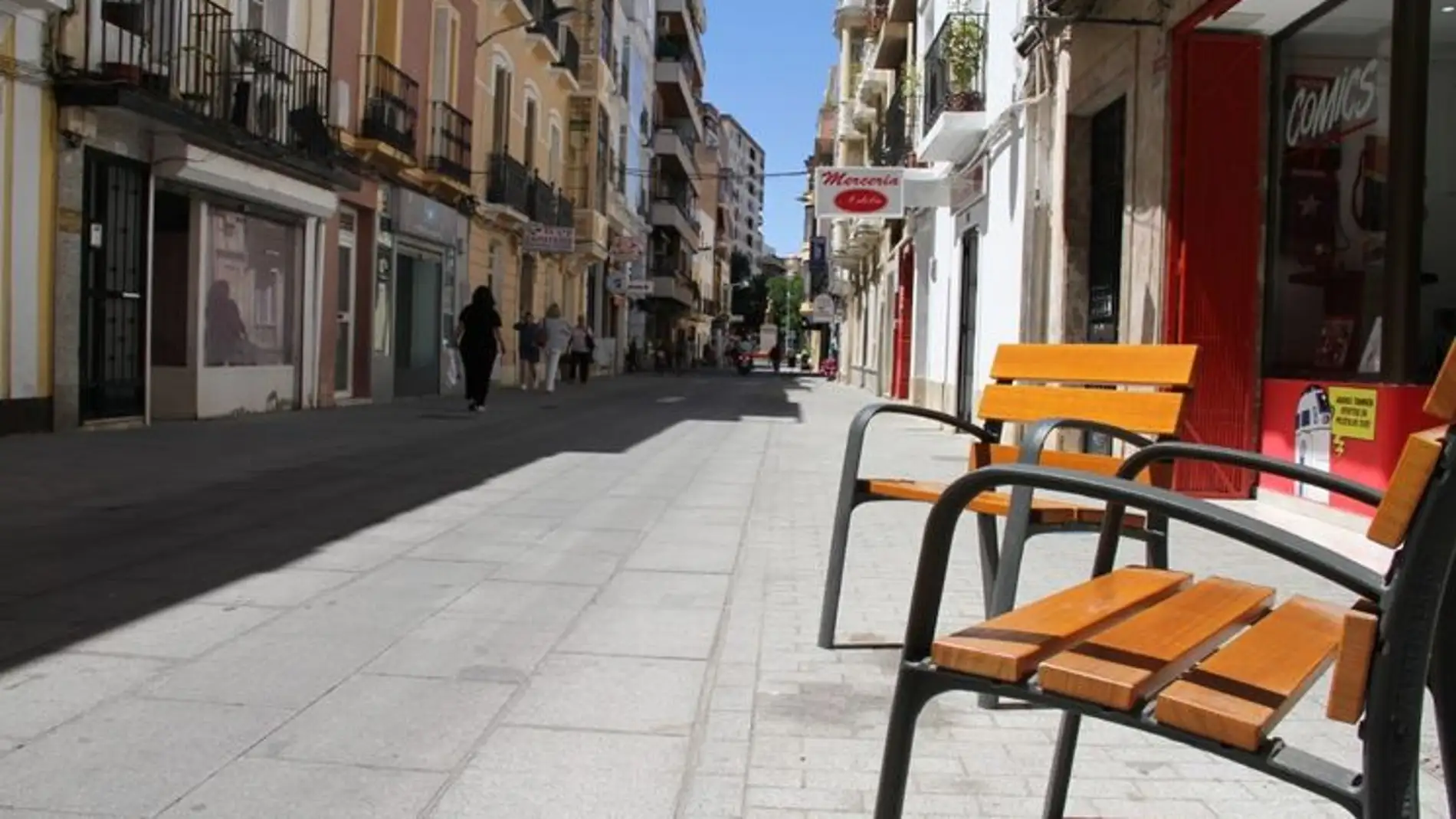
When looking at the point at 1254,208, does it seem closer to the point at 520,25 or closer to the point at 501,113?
the point at 520,25

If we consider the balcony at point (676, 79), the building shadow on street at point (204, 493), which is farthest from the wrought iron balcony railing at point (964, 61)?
the balcony at point (676, 79)

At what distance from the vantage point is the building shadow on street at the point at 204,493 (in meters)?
4.91

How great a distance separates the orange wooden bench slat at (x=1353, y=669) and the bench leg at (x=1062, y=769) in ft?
3.29

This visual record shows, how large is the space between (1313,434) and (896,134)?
1677 centimetres

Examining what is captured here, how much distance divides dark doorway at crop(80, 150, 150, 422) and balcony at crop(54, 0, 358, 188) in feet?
2.32

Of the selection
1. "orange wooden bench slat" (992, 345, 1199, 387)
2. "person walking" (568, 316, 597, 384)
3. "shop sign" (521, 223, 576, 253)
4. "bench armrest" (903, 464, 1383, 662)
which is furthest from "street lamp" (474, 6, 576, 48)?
"bench armrest" (903, 464, 1383, 662)

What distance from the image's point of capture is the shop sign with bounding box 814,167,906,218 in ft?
55.2

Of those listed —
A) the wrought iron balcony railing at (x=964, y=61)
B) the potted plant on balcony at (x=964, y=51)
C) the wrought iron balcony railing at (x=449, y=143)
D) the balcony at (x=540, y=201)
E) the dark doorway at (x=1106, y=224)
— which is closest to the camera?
the dark doorway at (x=1106, y=224)

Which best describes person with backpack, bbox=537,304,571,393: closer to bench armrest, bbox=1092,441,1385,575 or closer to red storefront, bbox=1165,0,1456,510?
red storefront, bbox=1165,0,1456,510

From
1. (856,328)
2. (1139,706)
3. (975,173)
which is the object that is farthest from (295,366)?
(856,328)

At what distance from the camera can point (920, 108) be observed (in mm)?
20500

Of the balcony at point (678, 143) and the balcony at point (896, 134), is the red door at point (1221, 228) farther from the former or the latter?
the balcony at point (678, 143)

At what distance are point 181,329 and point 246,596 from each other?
977 cm

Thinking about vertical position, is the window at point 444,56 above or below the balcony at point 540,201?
above
